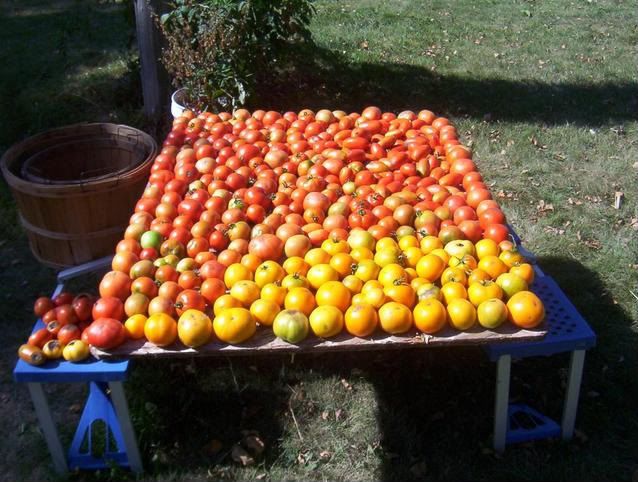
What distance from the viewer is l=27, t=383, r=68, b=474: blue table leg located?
252 centimetres

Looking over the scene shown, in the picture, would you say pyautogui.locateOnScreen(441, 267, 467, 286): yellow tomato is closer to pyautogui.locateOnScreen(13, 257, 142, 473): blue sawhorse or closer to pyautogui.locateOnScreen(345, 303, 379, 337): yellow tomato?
pyautogui.locateOnScreen(345, 303, 379, 337): yellow tomato

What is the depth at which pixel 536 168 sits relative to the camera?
545cm

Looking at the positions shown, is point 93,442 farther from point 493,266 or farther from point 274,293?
point 493,266

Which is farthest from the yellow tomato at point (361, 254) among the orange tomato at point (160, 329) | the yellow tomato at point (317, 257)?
the orange tomato at point (160, 329)

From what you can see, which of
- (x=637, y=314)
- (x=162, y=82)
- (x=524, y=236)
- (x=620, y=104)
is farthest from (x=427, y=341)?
(x=620, y=104)

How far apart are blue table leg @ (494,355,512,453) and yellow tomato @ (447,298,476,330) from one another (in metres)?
0.47

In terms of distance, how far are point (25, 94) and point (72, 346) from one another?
5.21 meters

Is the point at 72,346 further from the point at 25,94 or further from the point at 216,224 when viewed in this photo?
the point at 25,94

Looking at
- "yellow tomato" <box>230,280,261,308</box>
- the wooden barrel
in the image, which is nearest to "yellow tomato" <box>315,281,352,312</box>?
"yellow tomato" <box>230,280,261,308</box>

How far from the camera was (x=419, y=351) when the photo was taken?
3547mm

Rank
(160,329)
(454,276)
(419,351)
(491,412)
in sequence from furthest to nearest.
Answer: (419,351), (491,412), (454,276), (160,329)

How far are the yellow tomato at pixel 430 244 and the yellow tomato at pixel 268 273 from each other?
0.60 metres

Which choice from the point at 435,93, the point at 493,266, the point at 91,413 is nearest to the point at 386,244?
the point at 493,266

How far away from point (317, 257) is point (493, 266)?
27.4 inches
